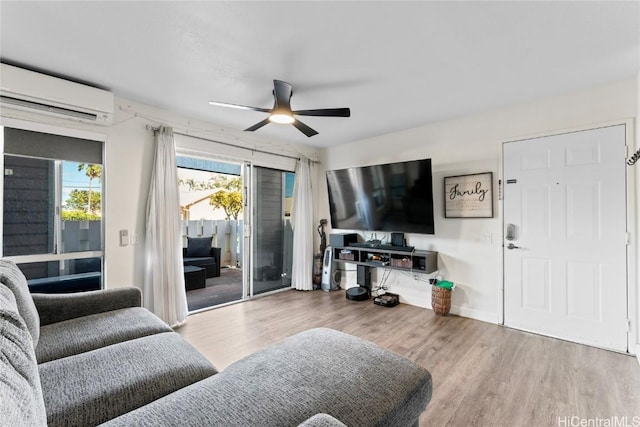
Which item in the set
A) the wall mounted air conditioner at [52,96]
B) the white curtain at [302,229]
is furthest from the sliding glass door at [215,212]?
the wall mounted air conditioner at [52,96]

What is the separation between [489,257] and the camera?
3.42m

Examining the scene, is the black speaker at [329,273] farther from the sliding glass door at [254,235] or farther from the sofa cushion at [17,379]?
the sofa cushion at [17,379]

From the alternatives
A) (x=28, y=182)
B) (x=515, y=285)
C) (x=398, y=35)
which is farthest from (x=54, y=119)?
(x=515, y=285)

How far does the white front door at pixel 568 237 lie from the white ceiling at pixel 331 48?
0.63m

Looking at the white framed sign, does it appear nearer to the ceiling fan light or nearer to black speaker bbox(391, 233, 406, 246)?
black speaker bbox(391, 233, 406, 246)

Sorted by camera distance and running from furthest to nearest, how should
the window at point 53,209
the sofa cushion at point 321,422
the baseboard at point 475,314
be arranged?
1. the baseboard at point 475,314
2. the window at point 53,209
3. the sofa cushion at point 321,422

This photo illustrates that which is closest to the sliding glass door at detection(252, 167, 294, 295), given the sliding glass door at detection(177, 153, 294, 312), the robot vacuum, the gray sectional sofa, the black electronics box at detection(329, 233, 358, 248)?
the sliding glass door at detection(177, 153, 294, 312)

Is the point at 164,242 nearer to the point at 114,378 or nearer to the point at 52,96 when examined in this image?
the point at 52,96

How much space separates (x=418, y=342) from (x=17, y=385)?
9.41 feet

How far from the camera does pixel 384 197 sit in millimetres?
3928

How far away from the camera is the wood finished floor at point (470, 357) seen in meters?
1.86

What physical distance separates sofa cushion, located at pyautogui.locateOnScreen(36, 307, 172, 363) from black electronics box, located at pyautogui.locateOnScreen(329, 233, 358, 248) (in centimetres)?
292

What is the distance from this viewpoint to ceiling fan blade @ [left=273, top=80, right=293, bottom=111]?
239cm

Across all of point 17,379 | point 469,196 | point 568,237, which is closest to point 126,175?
point 17,379
